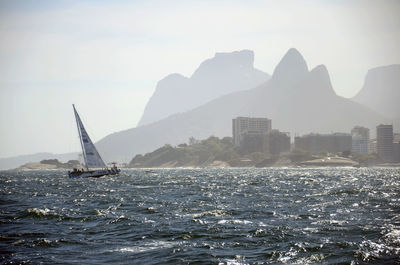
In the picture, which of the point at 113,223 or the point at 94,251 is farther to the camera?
the point at 113,223

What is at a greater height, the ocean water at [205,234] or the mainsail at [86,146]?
the mainsail at [86,146]

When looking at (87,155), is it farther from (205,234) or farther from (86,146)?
(205,234)

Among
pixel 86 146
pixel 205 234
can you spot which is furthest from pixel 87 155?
pixel 205 234

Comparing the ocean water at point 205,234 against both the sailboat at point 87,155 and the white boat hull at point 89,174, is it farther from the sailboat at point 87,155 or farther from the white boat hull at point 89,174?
the white boat hull at point 89,174

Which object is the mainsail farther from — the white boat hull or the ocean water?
the ocean water

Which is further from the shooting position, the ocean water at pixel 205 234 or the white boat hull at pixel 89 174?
the white boat hull at pixel 89 174

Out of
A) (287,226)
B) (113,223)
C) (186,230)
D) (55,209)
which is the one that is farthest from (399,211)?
(55,209)

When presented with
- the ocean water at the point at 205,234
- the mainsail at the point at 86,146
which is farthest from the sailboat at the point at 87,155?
the ocean water at the point at 205,234

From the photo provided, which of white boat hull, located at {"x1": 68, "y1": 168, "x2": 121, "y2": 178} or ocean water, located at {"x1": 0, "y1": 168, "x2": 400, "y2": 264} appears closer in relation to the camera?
ocean water, located at {"x1": 0, "y1": 168, "x2": 400, "y2": 264}

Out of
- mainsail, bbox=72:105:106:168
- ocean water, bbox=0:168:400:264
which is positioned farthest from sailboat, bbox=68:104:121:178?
ocean water, bbox=0:168:400:264

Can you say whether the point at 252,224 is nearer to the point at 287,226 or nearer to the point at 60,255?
the point at 287,226

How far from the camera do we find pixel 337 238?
31125mm

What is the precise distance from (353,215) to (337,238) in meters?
11.6

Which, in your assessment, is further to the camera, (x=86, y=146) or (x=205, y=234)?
(x=86, y=146)
